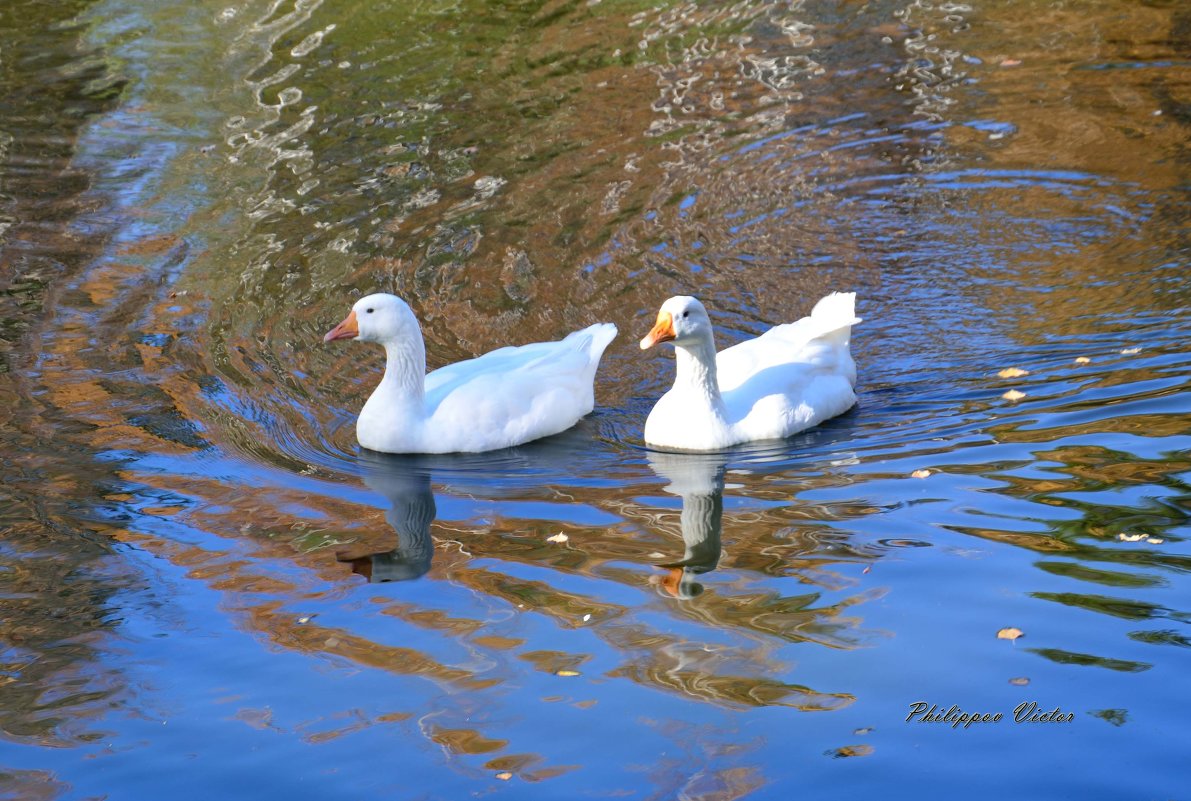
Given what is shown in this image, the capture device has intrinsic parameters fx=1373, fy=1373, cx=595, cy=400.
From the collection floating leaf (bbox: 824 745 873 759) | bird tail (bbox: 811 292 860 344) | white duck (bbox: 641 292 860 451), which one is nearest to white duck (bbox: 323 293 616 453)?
white duck (bbox: 641 292 860 451)

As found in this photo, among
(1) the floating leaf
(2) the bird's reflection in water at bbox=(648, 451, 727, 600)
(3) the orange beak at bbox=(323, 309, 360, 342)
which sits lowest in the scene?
(1) the floating leaf

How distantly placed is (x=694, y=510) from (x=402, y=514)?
1.77 meters

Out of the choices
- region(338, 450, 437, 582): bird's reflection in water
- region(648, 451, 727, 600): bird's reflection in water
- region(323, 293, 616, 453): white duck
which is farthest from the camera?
region(323, 293, 616, 453): white duck

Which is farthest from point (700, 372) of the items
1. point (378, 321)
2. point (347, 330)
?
point (347, 330)

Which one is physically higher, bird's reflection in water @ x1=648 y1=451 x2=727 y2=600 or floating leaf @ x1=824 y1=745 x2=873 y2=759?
bird's reflection in water @ x1=648 y1=451 x2=727 y2=600

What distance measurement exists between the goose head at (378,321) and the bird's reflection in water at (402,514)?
80 centimetres

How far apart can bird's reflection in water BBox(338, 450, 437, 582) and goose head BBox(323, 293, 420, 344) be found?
2.64ft

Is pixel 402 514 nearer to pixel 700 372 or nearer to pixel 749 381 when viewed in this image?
pixel 700 372

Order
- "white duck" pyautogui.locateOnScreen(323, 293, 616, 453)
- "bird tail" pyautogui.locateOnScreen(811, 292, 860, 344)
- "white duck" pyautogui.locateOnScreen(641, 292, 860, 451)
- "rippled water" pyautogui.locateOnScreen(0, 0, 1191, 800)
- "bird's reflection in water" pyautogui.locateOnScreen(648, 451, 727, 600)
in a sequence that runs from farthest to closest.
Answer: "bird tail" pyautogui.locateOnScreen(811, 292, 860, 344)
"white duck" pyautogui.locateOnScreen(323, 293, 616, 453)
"white duck" pyautogui.locateOnScreen(641, 292, 860, 451)
"bird's reflection in water" pyautogui.locateOnScreen(648, 451, 727, 600)
"rippled water" pyautogui.locateOnScreen(0, 0, 1191, 800)

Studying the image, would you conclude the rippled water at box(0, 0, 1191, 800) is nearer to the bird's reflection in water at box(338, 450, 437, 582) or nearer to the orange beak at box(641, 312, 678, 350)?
the bird's reflection in water at box(338, 450, 437, 582)

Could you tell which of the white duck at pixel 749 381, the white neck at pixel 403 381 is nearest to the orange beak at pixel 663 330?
the white duck at pixel 749 381

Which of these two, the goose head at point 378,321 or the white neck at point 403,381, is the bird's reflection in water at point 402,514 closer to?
the white neck at point 403,381

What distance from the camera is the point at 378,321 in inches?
363

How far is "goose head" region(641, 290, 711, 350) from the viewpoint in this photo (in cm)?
848
